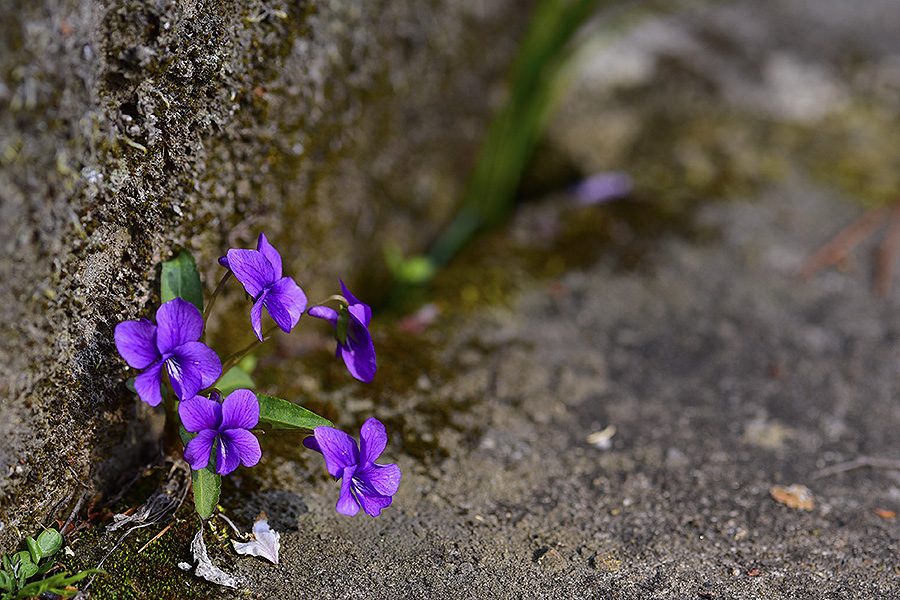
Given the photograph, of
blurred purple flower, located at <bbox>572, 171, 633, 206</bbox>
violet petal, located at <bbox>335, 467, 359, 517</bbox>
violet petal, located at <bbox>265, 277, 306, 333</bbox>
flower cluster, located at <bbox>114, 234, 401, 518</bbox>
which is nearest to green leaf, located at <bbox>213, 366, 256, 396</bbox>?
flower cluster, located at <bbox>114, 234, 401, 518</bbox>

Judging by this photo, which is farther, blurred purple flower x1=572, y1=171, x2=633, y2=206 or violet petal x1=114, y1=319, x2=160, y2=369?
blurred purple flower x1=572, y1=171, x2=633, y2=206

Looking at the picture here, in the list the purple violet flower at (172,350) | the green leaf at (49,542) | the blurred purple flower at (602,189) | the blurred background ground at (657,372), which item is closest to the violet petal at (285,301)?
the purple violet flower at (172,350)

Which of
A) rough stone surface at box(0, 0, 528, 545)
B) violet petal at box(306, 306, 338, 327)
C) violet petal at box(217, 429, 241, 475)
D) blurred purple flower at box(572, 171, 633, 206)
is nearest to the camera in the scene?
rough stone surface at box(0, 0, 528, 545)

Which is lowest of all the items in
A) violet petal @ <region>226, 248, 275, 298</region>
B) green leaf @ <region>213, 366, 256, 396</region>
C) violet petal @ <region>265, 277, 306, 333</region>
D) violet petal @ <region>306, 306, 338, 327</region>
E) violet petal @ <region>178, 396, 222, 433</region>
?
green leaf @ <region>213, 366, 256, 396</region>

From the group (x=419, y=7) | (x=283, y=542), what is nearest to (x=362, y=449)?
(x=283, y=542)

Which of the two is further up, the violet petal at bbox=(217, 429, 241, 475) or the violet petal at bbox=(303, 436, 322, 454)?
the violet petal at bbox=(303, 436, 322, 454)

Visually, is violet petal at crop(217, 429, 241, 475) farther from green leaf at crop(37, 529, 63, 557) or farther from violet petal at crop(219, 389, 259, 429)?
green leaf at crop(37, 529, 63, 557)

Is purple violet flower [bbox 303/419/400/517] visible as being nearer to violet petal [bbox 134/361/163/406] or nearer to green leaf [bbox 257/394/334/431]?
green leaf [bbox 257/394/334/431]

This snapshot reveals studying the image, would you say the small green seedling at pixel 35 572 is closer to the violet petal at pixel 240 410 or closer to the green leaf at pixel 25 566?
the green leaf at pixel 25 566

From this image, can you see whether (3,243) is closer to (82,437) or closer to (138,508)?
(82,437)

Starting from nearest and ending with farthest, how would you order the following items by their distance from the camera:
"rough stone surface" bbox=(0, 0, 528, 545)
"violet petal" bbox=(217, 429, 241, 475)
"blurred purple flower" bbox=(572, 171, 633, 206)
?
"rough stone surface" bbox=(0, 0, 528, 545) → "violet petal" bbox=(217, 429, 241, 475) → "blurred purple flower" bbox=(572, 171, 633, 206)
